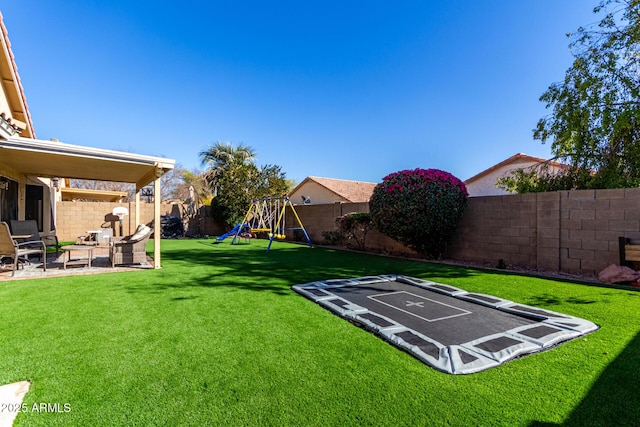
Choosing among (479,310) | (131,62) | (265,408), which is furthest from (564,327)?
(131,62)

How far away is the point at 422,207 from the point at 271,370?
263 inches

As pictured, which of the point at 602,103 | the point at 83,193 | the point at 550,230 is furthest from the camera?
the point at 83,193

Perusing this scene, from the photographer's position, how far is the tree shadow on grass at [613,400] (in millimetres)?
1902

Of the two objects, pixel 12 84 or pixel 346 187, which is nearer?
pixel 12 84

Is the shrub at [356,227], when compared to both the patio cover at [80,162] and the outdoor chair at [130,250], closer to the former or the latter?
the patio cover at [80,162]

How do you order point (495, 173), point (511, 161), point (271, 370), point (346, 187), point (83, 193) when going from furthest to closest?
1. point (346, 187)
2. point (83, 193)
3. point (495, 173)
4. point (511, 161)
5. point (271, 370)

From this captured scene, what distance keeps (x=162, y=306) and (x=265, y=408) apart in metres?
2.90

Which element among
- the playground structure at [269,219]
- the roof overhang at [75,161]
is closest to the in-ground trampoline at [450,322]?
the roof overhang at [75,161]

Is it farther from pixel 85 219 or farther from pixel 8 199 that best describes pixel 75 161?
pixel 85 219

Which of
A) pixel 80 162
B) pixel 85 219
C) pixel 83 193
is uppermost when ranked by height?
pixel 80 162

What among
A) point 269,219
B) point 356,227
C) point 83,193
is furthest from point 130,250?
point 83,193

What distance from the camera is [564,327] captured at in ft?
11.1

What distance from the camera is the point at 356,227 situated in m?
11.5

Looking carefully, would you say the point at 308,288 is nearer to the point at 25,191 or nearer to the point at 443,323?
the point at 443,323
